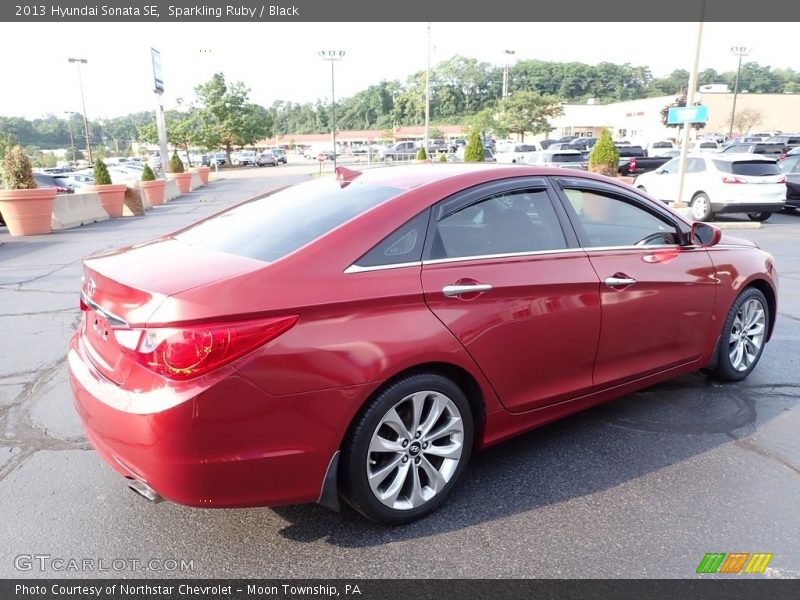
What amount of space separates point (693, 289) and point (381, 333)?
2.41 m

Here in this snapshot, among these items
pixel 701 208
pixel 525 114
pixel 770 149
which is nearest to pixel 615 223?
pixel 701 208

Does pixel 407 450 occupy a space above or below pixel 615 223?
below

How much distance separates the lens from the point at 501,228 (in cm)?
320

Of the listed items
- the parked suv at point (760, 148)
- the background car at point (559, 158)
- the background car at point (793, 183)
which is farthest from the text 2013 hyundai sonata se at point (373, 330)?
the parked suv at point (760, 148)

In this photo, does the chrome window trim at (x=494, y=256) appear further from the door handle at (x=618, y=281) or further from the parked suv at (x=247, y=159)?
the parked suv at (x=247, y=159)

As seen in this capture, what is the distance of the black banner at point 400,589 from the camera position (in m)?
2.42

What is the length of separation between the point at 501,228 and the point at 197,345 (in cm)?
170

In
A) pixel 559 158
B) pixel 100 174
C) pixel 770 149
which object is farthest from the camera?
pixel 770 149

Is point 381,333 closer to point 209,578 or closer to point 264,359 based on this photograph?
point 264,359

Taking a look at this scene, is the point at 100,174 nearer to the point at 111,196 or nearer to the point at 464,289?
the point at 111,196

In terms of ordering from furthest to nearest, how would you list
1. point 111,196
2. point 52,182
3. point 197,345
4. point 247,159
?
point 247,159
point 52,182
point 111,196
point 197,345

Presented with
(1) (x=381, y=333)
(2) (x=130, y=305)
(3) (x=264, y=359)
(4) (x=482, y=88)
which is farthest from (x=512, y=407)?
(4) (x=482, y=88)

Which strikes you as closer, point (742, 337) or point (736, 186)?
point (742, 337)

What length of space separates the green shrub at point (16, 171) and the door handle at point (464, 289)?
13.3 m
